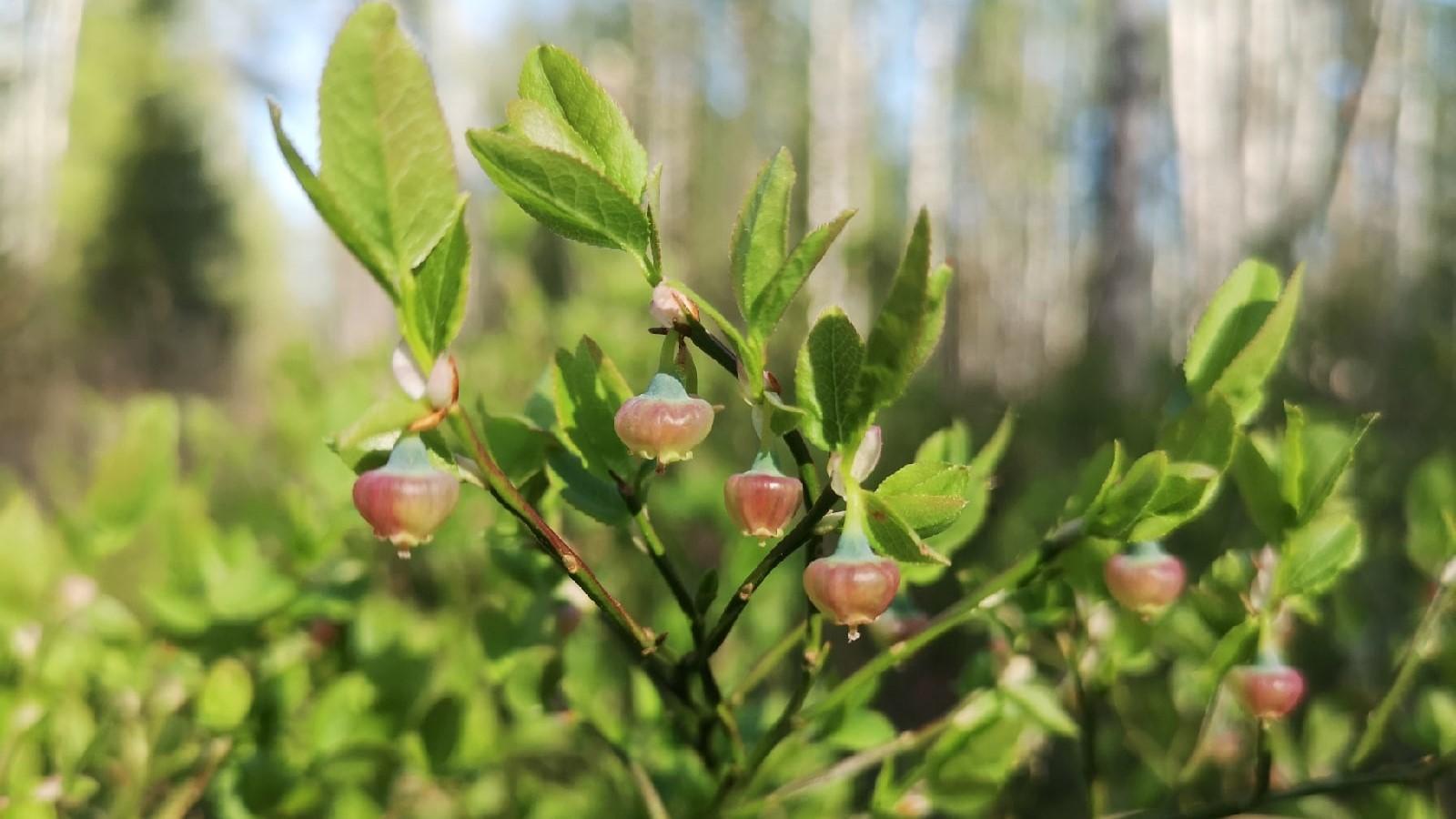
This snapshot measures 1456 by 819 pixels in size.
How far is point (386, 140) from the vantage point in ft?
1.03

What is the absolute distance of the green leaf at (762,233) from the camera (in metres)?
0.37

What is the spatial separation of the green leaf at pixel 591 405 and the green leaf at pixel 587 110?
7 centimetres

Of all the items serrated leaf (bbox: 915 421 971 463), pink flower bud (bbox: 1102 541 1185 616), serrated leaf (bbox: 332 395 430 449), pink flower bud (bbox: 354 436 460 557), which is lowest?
serrated leaf (bbox: 915 421 971 463)

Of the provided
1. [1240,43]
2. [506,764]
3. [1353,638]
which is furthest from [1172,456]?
A: [1240,43]

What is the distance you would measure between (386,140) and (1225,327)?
340 millimetres

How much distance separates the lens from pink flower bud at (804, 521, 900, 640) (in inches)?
13.5

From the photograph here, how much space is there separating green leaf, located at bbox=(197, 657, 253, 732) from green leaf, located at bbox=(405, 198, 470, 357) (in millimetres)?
372

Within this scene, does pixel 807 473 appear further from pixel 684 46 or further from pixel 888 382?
pixel 684 46

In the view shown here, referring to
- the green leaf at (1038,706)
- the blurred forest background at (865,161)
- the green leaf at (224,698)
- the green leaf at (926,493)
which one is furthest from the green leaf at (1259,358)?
the blurred forest background at (865,161)

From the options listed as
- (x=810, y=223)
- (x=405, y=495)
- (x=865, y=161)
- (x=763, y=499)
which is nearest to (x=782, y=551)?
(x=763, y=499)

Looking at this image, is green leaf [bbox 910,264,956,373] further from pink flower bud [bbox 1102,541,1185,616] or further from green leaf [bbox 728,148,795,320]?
pink flower bud [bbox 1102,541,1185,616]

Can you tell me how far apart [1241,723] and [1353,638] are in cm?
21

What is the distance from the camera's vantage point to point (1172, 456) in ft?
1.37

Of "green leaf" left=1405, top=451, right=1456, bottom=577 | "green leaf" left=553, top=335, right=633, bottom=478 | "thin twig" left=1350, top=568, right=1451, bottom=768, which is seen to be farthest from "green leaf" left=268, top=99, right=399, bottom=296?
"green leaf" left=1405, top=451, right=1456, bottom=577
